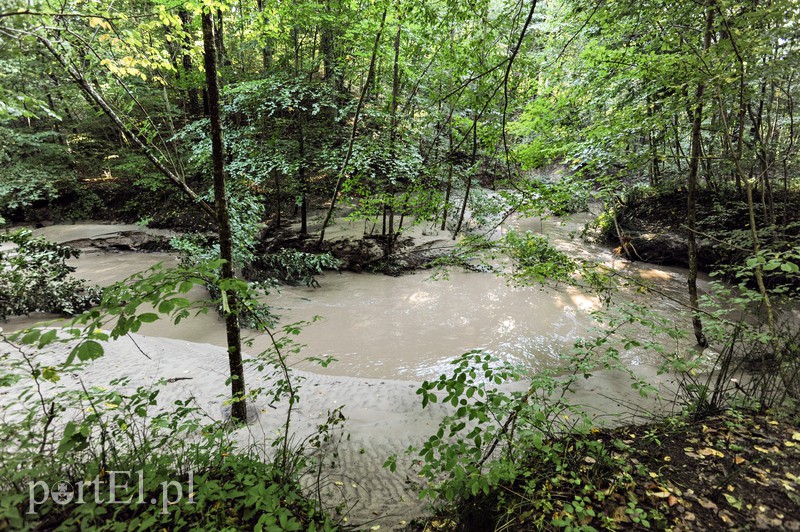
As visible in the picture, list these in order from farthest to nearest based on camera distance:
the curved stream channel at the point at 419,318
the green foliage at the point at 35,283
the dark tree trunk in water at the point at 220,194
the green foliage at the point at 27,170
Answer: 1. the green foliage at the point at 27,170
2. the curved stream channel at the point at 419,318
3. the green foliage at the point at 35,283
4. the dark tree trunk in water at the point at 220,194

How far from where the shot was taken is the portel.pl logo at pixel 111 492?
61.8 inches

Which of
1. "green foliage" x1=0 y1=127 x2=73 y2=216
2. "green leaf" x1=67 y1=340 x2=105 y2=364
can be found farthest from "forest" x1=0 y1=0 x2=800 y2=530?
"green foliage" x1=0 y1=127 x2=73 y2=216

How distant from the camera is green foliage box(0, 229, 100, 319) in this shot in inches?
201

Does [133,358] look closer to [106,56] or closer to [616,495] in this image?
[106,56]

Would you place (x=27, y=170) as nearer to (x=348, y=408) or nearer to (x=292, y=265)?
(x=292, y=265)

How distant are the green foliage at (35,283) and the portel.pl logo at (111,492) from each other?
17.3 ft

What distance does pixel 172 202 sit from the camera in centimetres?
1199

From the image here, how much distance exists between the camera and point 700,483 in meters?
1.99

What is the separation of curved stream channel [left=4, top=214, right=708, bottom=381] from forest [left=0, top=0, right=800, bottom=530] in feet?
0.23

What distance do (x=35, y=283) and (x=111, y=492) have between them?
5.81m

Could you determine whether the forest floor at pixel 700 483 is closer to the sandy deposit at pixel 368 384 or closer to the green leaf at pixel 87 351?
the sandy deposit at pixel 368 384

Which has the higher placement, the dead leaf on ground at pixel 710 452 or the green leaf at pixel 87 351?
the green leaf at pixel 87 351

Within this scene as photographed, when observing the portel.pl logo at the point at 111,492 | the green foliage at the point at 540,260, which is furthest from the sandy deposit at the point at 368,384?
the green foliage at the point at 540,260

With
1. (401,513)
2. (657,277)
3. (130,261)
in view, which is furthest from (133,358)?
(657,277)
